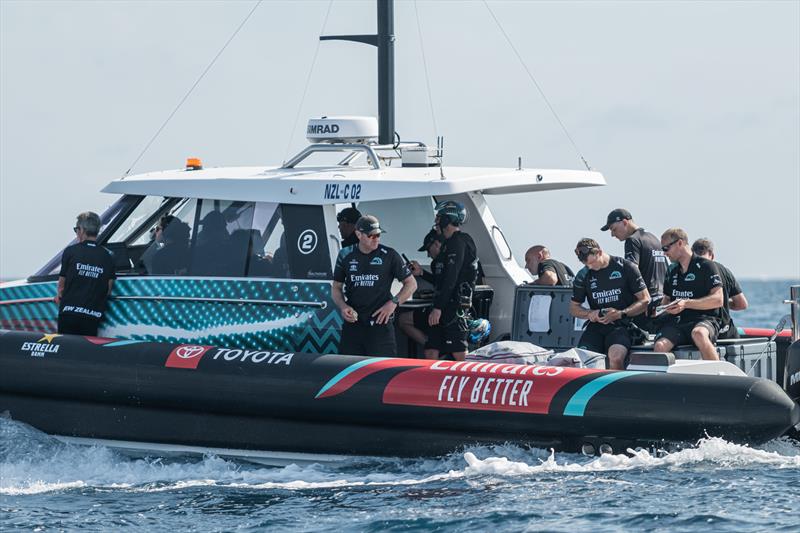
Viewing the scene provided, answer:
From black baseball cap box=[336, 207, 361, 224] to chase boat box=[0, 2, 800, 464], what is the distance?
0.15ft

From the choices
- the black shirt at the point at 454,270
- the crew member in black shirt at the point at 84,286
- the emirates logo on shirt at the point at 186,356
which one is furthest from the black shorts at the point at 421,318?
the crew member in black shirt at the point at 84,286

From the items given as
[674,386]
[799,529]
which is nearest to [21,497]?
[674,386]

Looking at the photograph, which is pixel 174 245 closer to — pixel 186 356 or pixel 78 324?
pixel 78 324

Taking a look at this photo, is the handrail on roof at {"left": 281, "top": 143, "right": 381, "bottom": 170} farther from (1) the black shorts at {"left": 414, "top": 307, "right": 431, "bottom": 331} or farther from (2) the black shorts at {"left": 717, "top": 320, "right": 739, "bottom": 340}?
(2) the black shorts at {"left": 717, "top": 320, "right": 739, "bottom": 340}

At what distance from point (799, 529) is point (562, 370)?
5.66 feet

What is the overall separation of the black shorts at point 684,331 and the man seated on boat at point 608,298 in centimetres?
23

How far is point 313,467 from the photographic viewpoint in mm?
7465

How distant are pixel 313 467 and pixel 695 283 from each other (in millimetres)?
2648

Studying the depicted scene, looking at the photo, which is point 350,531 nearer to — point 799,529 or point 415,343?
point 799,529

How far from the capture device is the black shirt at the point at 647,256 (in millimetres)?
8445

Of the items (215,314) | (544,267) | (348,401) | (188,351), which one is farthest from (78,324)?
(544,267)

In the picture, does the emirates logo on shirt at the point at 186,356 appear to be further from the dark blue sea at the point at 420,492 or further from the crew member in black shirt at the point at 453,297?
the crew member in black shirt at the point at 453,297

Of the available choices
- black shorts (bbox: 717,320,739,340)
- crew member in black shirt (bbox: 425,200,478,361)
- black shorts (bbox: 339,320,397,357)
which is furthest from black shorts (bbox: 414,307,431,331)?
black shorts (bbox: 717,320,739,340)

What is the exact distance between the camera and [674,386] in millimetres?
6898
